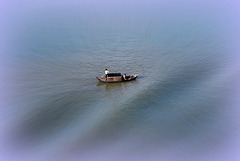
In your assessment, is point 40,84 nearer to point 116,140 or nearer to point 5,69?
point 5,69

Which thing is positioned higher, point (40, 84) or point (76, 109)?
point (40, 84)

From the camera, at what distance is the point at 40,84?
21891mm

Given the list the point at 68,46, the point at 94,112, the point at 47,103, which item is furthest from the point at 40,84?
the point at 68,46

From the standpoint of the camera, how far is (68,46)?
29.8 metres

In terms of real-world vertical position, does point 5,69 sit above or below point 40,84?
above

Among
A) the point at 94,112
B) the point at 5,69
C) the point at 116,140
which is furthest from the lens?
the point at 5,69

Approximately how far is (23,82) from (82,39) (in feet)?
39.8

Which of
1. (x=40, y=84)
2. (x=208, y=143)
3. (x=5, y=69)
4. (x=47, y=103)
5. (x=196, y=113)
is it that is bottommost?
(x=208, y=143)

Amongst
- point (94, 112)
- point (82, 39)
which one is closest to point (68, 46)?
point (82, 39)

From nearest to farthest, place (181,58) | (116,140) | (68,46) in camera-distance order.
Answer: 1. (116,140)
2. (181,58)
3. (68,46)

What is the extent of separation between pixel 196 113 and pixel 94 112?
28.7ft

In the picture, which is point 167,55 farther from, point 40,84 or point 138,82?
point 40,84

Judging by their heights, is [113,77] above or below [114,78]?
above

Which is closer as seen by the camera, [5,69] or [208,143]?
[208,143]
